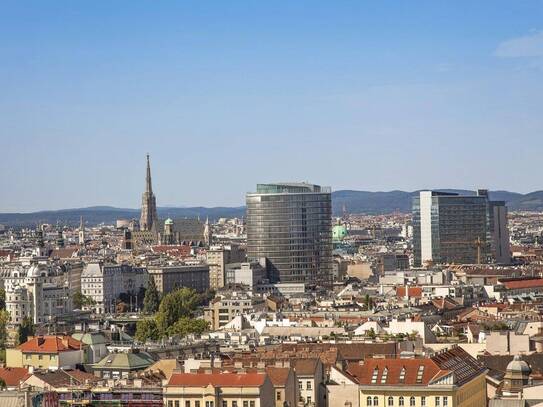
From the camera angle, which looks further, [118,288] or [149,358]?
[118,288]

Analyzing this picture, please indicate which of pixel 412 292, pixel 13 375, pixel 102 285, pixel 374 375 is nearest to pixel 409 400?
pixel 374 375

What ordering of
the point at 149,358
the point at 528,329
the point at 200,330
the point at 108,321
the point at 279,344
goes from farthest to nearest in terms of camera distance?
1. the point at 108,321
2. the point at 200,330
3. the point at 528,329
4. the point at 279,344
5. the point at 149,358

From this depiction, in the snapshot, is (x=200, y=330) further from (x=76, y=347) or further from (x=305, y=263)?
(x=305, y=263)

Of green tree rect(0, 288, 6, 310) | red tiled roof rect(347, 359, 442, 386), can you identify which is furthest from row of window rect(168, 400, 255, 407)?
green tree rect(0, 288, 6, 310)

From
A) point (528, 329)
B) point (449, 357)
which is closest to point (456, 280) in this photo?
point (528, 329)

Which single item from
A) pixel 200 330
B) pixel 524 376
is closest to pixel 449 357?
pixel 524 376

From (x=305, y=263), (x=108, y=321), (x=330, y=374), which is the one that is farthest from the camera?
(x=305, y=263)
